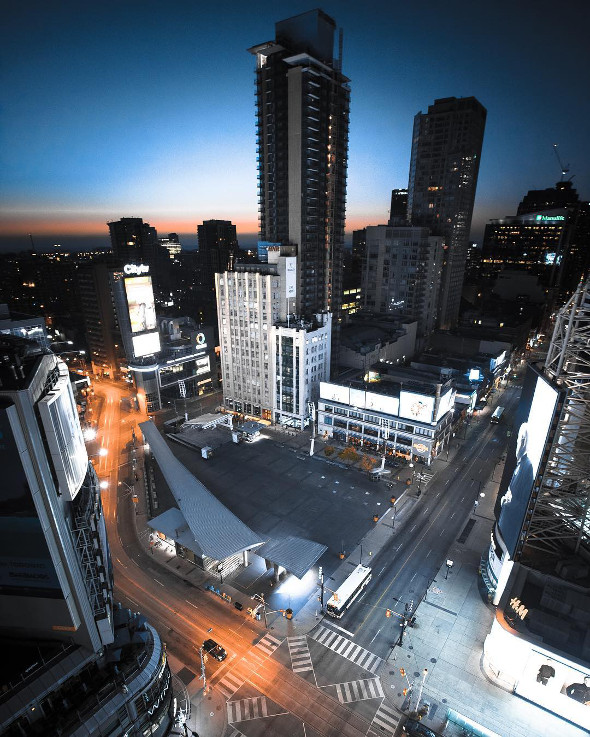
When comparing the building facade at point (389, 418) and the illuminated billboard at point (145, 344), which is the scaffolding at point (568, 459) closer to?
the building facade at point (389, 418)

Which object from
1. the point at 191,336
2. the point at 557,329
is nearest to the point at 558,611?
the point at 557,329

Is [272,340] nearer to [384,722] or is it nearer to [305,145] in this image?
[305,145]

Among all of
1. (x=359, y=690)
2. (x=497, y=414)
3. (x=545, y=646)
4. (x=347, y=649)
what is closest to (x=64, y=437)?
(x=359, y=690)

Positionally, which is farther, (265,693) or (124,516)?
(124,516)

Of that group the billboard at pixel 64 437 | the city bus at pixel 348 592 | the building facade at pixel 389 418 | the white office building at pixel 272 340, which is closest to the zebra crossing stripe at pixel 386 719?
the city bus at pixel 348 592

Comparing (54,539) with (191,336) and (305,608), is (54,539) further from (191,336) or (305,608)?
(191,336)

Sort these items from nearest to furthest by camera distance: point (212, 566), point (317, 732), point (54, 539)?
point (54, 539) < point (317, 732) < point (212, 566)

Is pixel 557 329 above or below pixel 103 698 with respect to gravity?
above
